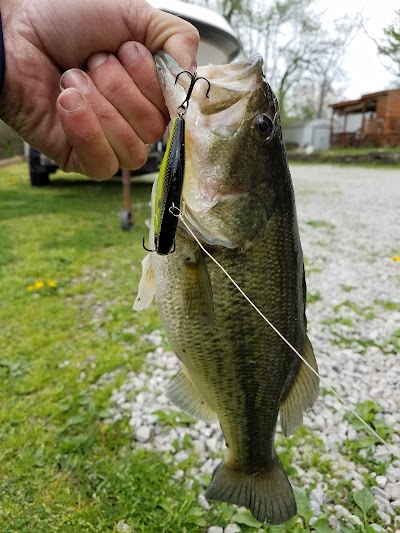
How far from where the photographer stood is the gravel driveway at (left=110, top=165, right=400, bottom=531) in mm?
2508

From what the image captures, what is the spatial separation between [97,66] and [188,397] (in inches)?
49.5

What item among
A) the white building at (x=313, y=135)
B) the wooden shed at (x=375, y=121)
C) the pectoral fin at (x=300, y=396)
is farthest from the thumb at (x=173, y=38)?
the white building at (x=313, y=135)

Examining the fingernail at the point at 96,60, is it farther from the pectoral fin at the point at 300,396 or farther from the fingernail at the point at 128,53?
the pectoral fin at the point at 300,396

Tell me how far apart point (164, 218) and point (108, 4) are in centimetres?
81

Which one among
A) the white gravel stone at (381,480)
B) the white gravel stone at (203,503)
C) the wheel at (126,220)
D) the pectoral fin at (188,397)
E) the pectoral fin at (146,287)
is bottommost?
the white gravel stone at (203,503)

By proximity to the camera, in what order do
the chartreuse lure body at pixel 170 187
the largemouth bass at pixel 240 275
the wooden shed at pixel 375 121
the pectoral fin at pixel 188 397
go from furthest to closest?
1. the wooden shed at pixel 375 121
2. the pectoral fin at pixel 188 397
3. the largemouth bass at pixel 240 275
4. the chartreuse lure body at pixel 170 187

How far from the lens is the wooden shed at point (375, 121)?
2628cm

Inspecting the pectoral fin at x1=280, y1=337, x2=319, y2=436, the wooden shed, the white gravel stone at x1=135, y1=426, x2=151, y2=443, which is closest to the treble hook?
the pectoral fin at x1=280, y1=337, x2=319, y2=436

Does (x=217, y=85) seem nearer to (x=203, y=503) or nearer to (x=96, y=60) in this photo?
(x=96, y=60)

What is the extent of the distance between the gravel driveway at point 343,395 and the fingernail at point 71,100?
202 centimetres

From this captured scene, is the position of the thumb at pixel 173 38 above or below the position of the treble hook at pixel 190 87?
above

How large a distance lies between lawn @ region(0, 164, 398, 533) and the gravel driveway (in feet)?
0.16

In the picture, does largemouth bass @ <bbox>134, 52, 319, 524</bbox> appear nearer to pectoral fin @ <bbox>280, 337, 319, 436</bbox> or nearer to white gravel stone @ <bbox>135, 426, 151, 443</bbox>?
pectoral fin @ <bbox>280, 337, 319, 436</bbox>

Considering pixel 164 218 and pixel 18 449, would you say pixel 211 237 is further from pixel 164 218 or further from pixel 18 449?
pixel 18 449
